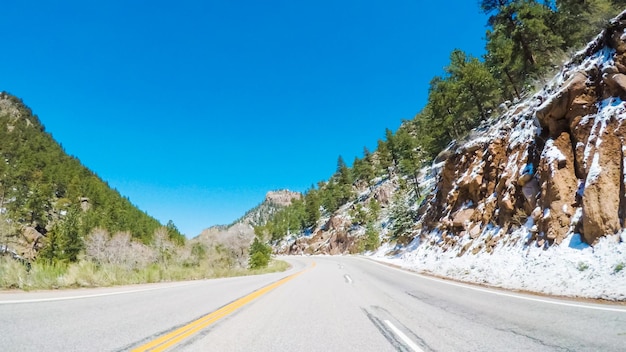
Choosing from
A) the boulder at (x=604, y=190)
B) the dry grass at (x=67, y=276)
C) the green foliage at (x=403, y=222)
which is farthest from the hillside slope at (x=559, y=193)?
the green foliage at (x=403, y=222)

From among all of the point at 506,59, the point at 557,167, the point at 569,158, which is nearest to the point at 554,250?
the point at 557,167

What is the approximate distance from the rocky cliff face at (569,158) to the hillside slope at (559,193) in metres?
0.03

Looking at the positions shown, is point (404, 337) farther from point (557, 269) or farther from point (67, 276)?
point (67, 276)

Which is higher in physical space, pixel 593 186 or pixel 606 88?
pixel 606 88

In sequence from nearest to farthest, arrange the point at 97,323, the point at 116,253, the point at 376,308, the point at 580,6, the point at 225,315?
the point at 97,323 → the point at 225,315 → the point at 376,308 → the point at 580,6 → the point at 116,253

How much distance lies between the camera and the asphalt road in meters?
4.07

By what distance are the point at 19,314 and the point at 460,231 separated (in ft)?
74.0

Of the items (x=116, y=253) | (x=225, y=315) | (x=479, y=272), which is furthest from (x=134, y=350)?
(x=116, y=253)

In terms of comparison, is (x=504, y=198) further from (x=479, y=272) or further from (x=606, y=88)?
(x=606, y=88)

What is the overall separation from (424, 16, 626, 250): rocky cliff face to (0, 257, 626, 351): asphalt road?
501 centimetres

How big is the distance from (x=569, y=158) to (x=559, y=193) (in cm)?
162

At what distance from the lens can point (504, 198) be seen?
54.2 ft

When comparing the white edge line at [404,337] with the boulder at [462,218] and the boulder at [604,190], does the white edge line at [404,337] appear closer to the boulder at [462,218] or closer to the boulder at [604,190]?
the boulder at [604,190]

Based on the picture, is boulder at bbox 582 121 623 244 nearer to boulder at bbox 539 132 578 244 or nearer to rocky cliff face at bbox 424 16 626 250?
rocky cliff face at bbox 424 16 626 250
